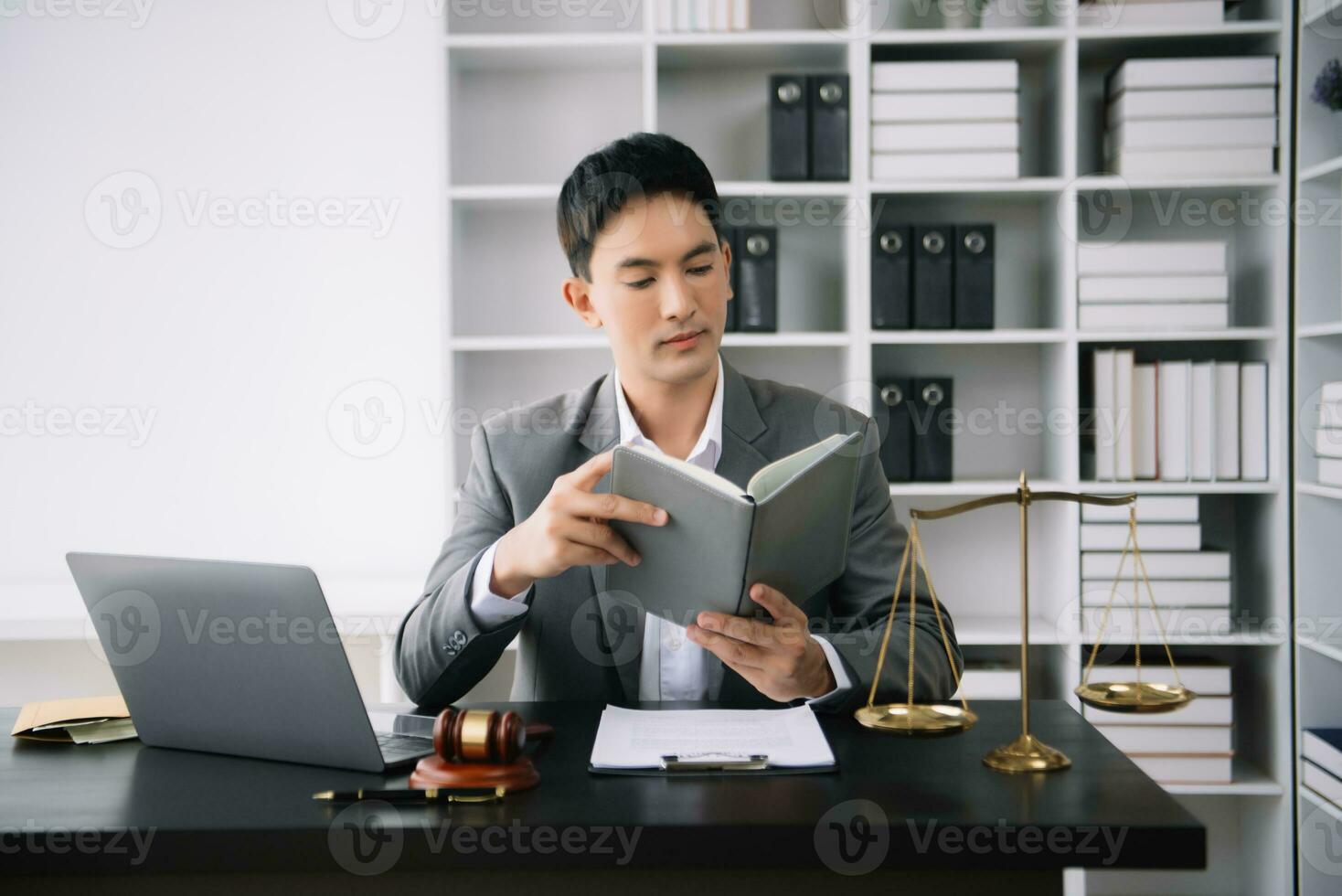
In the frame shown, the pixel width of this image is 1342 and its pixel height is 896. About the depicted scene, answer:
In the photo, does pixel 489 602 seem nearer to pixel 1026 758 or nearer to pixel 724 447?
pixel 724 447

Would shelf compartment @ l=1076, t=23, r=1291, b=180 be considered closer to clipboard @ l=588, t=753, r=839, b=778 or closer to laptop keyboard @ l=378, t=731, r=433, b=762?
clipboard @ l=588, t=753, r=839, b=778

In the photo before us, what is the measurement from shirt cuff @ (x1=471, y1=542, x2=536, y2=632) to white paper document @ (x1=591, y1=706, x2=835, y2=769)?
18cm

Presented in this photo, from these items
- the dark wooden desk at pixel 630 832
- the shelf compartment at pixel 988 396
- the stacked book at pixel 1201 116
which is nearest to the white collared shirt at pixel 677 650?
the dark wooden desk at pixel 630 832

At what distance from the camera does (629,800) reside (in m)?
0.97

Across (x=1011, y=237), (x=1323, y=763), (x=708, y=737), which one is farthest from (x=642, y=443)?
(x=1323, y=763)

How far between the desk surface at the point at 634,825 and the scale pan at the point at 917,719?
42 millimetres

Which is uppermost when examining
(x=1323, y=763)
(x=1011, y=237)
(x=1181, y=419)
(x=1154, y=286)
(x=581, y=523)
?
(x=1011, y=237)

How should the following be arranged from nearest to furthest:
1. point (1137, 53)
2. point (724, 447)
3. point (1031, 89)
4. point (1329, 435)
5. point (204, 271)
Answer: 1. point (724, 447)
2. point (1329, 435)
3. point (1137, 53)
4. point (1031, 89)
5. point (204, 271)

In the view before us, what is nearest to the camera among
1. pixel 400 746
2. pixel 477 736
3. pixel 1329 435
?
pixel 477 736

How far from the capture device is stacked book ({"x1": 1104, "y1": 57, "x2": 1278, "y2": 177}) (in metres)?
2.42

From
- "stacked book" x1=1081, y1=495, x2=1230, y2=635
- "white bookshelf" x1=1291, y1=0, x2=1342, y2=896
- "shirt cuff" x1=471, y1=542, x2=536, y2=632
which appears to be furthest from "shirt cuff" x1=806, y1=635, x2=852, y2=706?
"white bookshelf" x1=1291, y1=0, x2=1342, y2=896

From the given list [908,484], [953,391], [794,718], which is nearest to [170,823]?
[794,718]

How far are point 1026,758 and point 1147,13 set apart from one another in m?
2.08

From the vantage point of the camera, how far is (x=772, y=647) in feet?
3.99
